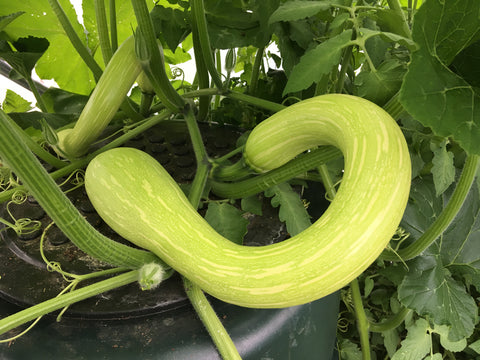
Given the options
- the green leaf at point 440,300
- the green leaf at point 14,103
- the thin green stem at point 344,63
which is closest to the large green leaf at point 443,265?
the green leaf at point 440,300

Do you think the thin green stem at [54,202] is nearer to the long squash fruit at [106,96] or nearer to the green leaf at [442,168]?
the long squash fruit at [106,96]

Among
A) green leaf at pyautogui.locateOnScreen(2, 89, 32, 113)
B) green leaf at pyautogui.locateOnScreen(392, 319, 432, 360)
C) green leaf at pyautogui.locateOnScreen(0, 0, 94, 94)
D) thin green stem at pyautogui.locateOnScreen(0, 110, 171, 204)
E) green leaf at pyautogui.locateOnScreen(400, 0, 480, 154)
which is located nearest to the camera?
green leaf at pyautogui.locateOnScreen(400, 0, 480, 154)

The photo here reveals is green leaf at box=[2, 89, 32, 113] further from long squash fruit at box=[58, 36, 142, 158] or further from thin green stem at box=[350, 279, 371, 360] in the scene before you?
A: thin green stem at box=[350, 279, 371, 360]

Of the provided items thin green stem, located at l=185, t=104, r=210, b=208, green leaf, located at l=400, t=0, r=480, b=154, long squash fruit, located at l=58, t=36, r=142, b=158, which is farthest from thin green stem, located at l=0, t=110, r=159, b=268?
green leaf, located at l=400, t=0, r=480, b=154

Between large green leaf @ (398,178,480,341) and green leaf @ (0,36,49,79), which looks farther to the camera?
green leaf @ (0,36,49,79)

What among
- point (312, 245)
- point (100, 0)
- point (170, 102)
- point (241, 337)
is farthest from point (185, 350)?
point (100, 0)

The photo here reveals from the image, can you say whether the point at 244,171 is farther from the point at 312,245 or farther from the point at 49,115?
the point at 49,115
